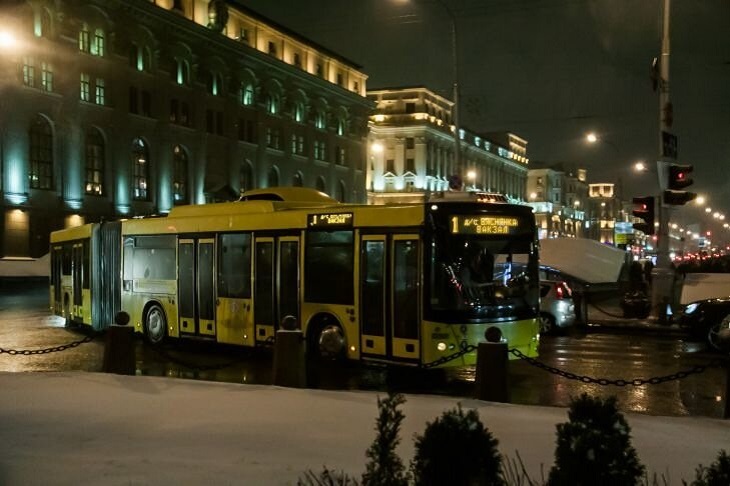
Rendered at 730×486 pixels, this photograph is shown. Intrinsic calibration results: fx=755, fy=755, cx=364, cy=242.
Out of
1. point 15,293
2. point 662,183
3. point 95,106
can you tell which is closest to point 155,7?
point 95,106

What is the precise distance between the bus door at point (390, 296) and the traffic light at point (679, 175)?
11902 millimetres

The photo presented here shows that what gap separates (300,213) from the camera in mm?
14711

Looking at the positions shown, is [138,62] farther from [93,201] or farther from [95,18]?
[93,201]

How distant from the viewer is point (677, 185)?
70.0 feet

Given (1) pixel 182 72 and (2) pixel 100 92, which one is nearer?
(2) pixel 100 92

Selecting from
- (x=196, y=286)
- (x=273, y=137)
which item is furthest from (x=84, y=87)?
(x=196, y=286)

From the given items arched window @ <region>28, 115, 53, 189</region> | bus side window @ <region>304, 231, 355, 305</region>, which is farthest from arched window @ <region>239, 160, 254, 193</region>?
bus side window @ <region>304, 231, 355, 305</region>

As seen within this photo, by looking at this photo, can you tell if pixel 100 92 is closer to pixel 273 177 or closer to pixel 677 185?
pixel 273 177

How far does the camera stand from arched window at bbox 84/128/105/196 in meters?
52.9

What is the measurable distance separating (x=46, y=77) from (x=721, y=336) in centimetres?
4558

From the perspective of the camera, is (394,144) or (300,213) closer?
(300,213)

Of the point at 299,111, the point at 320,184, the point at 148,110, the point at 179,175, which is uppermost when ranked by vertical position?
the point at 299,111

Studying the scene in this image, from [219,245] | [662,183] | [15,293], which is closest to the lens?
[219,245]

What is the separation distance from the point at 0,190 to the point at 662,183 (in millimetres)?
39691
